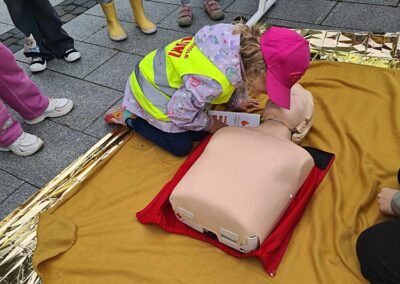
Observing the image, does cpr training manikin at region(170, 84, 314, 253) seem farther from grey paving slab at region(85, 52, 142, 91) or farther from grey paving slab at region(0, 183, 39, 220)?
grey paving slab at region(85, 52, 142, 91)

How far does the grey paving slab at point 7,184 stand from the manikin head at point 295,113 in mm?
1035

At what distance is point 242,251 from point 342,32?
4.78ft

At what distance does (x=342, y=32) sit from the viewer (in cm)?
199

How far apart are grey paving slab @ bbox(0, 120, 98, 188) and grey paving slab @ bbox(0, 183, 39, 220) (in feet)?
0.09

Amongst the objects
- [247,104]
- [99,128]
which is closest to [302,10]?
[247,104]

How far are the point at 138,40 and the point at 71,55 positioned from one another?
1.38 ft

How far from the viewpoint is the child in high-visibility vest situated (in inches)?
43.8

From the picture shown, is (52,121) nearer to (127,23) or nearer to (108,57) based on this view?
(108,57)

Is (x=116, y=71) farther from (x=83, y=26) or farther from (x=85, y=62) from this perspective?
(x=83, y=26)

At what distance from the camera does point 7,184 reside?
1.48 metres

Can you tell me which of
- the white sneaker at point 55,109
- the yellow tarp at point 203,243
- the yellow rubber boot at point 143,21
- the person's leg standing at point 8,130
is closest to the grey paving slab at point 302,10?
the yellow rubber boot at point 143,21

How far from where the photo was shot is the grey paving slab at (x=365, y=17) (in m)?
2.10

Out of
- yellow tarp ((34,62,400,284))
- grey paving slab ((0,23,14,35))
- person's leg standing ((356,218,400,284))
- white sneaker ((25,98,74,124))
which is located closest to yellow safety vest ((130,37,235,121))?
yellow tarp ((34,62,400,284))

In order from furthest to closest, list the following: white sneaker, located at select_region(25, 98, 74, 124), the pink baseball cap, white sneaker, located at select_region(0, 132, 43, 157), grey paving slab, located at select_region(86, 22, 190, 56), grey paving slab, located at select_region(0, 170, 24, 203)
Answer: grey paving slab, located at select_region(86, 22, 190, 56) < white sneaker, located at select_region(25, 98, 74, 124) < white sneaker, located at select_region(0, 132, 43, 157) < grey paving slab, located at select_region(0, 170, 24, 203) < the pink baseball cap
